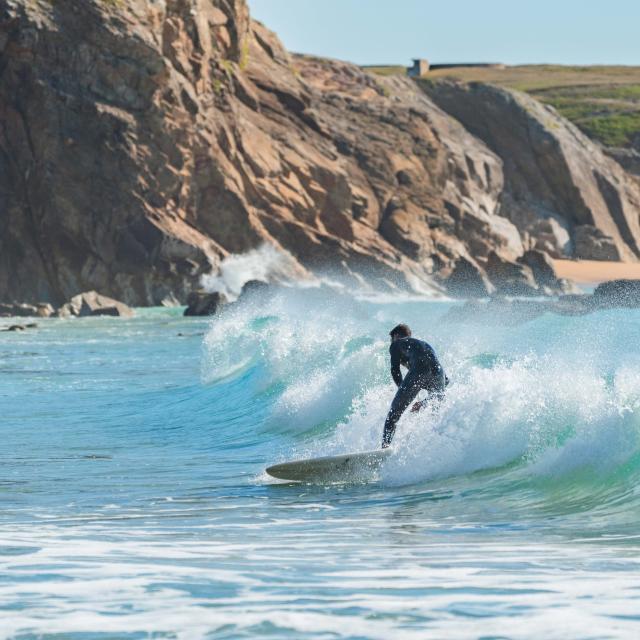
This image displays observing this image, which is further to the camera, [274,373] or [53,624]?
[274,373]

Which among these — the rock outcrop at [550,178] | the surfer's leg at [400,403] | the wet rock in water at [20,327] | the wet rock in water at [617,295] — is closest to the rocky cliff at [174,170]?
the wet rock in water at [617,295]

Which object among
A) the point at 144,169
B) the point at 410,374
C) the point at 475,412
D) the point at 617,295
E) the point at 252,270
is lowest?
the point at 475,412

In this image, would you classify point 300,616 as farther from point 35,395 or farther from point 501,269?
point 501,269

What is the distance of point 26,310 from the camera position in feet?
206

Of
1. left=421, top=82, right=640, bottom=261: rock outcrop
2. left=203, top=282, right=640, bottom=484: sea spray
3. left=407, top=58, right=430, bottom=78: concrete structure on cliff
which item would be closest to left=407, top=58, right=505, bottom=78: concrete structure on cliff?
left=407, top=58, right=430, bottom=78: concrete structure on cliff

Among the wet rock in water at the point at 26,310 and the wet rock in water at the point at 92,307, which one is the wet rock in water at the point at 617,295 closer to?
the wet rock in water at the point at 92,307

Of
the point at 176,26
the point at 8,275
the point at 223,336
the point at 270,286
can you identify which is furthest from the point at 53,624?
the point at 176,26

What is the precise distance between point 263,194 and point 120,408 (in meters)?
49.3

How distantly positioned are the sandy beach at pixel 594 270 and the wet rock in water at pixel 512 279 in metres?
13.2

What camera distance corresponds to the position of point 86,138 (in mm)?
68250

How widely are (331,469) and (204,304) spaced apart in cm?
4522

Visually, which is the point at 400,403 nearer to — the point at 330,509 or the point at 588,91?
the point at 330,509

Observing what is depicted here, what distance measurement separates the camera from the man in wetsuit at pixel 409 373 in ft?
49.3

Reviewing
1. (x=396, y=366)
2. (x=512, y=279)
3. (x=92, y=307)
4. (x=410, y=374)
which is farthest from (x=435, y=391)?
(x=512, y=279)
